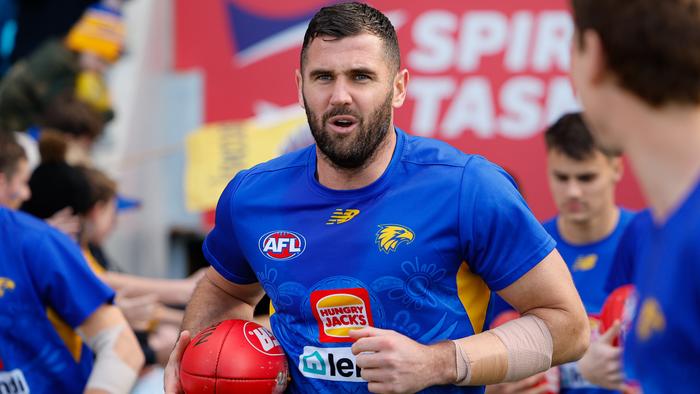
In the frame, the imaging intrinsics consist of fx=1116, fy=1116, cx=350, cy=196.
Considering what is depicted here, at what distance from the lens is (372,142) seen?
3.81m

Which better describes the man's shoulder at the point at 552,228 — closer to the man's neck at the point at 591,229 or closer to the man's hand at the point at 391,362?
the man's neck at the point at 591,229

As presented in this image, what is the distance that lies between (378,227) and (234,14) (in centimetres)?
653

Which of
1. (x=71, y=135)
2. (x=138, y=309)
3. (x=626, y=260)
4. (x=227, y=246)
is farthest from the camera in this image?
(x=71, y=135)

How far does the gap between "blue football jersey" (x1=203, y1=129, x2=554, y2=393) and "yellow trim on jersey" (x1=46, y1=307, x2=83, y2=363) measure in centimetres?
124

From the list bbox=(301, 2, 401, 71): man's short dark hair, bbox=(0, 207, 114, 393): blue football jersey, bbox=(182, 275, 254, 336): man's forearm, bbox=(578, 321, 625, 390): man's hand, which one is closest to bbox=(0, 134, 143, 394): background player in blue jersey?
bbox=(0, 207, 114, 393): blue football jersey

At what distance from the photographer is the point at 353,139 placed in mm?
3795

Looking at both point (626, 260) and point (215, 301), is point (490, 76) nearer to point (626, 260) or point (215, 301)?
point (626, 260)

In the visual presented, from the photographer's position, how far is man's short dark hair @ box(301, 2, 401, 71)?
387cm

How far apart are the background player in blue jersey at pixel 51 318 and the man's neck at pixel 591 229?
102 inches

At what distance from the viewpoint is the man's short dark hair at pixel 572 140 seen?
619 cm

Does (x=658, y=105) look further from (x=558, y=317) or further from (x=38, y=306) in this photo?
(x=38, y=306)

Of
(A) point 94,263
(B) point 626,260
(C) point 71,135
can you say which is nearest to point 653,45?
(B) point 626,260

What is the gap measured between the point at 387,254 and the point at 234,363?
660mm

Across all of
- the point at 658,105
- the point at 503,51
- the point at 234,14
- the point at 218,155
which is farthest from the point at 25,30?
the point at 658,105
